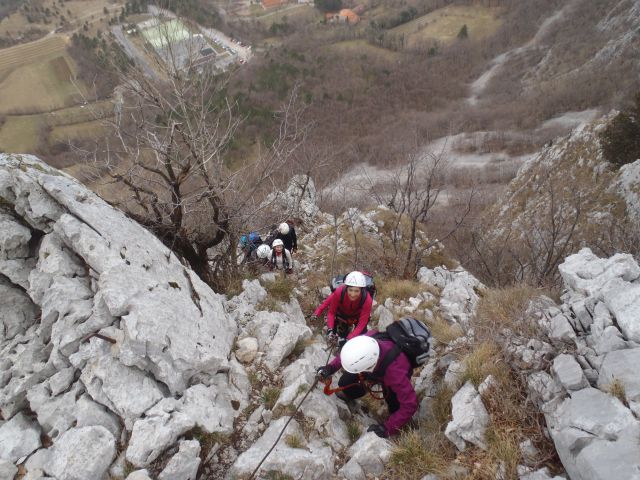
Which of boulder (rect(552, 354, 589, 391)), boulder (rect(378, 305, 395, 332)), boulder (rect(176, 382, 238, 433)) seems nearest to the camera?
boulder (rect(552, 354, 589, 391))

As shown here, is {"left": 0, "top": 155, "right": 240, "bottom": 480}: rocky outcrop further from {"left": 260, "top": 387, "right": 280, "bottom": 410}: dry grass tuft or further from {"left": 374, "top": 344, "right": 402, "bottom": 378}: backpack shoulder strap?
{"left": 374, "top": 344, "right": 402, "bottom": 378}: backpack shoulder strap

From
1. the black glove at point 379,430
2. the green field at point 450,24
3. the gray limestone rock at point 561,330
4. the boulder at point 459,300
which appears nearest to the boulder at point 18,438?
the black glove at point 379,430

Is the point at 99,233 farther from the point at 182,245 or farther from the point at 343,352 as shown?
the point at 343,352

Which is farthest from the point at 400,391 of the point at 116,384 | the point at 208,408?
the point at 116,384

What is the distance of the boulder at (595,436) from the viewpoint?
347 cm

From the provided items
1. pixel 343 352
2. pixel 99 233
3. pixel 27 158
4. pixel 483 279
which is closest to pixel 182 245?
pixel 99 233

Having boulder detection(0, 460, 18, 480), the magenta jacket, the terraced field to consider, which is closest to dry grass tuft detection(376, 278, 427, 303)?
the magenta jacket

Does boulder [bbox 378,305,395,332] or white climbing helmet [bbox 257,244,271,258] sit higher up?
white climbing helmet [bbox 257,244,271,258]

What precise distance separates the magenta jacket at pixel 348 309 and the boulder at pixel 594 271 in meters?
2.96

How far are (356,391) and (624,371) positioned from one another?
3.24m

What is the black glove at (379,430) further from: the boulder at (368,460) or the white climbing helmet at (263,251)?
the white climbing helmet at (263,251)

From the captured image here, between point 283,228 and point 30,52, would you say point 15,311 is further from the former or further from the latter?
point 30,52

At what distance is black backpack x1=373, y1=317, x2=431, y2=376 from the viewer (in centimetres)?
517

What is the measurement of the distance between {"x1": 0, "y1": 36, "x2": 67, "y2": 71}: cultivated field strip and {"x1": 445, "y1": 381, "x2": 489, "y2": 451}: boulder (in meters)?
107
